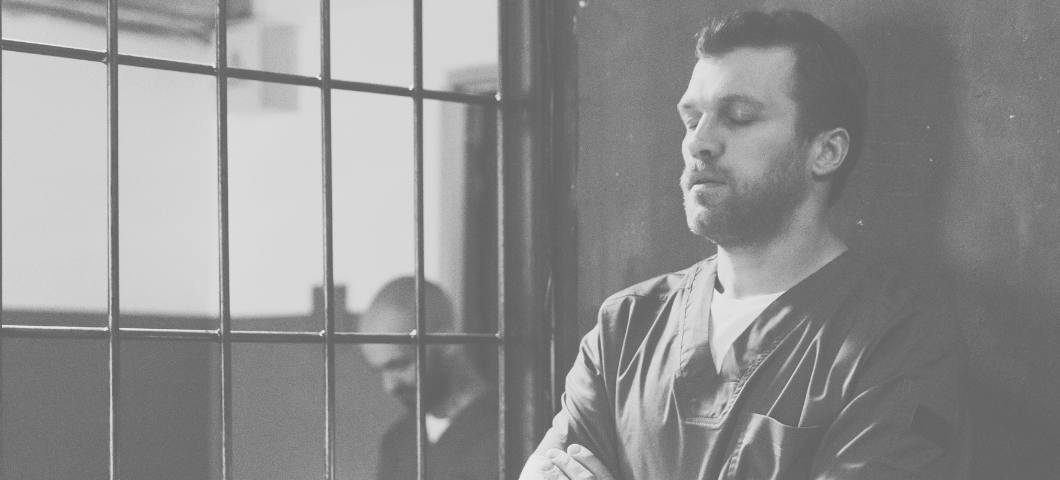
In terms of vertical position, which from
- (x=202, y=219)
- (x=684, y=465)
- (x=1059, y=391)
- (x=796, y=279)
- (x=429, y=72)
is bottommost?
(x=684, y=465)

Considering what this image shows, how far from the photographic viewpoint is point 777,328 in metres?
1.60

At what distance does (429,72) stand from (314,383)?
0.68 metres

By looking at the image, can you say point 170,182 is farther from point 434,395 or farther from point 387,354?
point 434,395

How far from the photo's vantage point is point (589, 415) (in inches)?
69.7

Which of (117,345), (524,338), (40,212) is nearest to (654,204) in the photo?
(524,338)

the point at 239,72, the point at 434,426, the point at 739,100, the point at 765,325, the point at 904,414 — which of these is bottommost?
the point at 434,426

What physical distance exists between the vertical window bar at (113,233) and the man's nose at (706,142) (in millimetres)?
974

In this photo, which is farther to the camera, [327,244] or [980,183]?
[327,244]

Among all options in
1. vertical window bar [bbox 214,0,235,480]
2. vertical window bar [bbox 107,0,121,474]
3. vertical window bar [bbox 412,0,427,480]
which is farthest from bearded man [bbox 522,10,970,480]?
vertical window bar [bbox 107,0,121,474]

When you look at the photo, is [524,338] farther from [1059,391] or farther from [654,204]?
[1059,391]

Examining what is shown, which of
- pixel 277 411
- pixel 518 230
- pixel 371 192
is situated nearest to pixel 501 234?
pixel 518 230

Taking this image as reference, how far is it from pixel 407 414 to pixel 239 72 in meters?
0.76

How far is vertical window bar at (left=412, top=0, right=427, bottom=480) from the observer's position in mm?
2143

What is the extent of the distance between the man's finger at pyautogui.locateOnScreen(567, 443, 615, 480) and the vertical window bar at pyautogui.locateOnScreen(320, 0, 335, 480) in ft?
1.80
